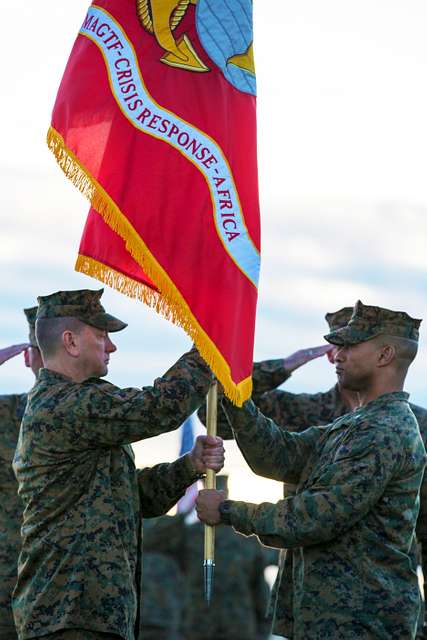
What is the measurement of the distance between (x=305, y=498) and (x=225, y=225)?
1.55m

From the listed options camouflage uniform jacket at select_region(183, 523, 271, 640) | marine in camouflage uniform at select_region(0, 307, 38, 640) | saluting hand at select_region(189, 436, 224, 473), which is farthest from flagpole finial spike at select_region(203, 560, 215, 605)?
camouflage uniform jacket at select_region(183, 523, 271, 640)

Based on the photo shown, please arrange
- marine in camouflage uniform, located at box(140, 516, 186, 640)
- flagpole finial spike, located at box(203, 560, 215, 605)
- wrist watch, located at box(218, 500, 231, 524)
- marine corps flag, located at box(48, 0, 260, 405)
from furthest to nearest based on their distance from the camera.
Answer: marine in camouflage uniform, located at box(140, 516, 186, 640)
marine corps flag, located at box(48, 0, 260, 405)
wrist watch, located at box(218, 500, 231, 524)
flagpole finial spike, located at box(203, 560, 215, 605)

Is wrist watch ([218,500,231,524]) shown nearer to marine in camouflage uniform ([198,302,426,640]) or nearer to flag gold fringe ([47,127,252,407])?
marine in camouflage uniform ([198,302,426,640])

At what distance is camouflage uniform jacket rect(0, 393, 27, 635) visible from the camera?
973 cm

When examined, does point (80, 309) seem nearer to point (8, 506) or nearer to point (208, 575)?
point (208, 575)

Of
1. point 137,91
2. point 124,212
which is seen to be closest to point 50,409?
point 124,212

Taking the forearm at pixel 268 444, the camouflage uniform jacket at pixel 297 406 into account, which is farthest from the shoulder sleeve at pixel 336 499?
the camouflage uniform jacket at pixel 297 406

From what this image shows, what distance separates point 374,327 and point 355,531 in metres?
1.18

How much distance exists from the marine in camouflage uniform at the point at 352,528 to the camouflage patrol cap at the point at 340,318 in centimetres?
173

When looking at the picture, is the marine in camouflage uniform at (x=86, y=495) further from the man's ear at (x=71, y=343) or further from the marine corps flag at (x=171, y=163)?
the marine corps flag at (x=171, y=163)

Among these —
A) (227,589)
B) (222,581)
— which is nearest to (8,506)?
(222,581)

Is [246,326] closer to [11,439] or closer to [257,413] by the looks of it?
[257,413]

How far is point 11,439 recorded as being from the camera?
10.2 m

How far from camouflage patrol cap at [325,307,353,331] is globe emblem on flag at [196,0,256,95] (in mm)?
1997
